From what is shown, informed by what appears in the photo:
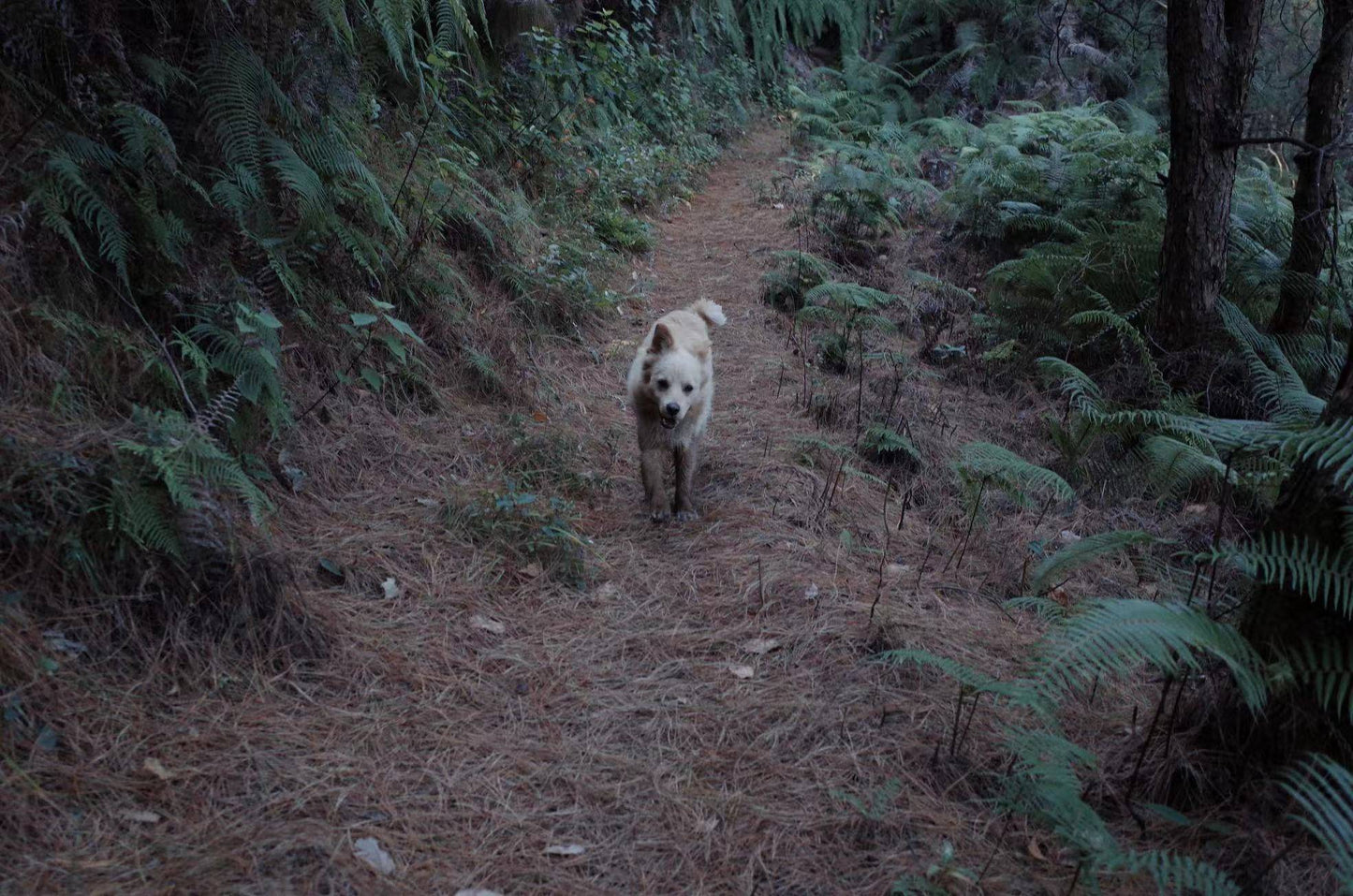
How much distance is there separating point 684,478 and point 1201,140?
14.8 feet

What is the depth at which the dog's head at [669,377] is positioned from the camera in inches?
193

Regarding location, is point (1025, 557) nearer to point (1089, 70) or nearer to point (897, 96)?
point (1089, 70)

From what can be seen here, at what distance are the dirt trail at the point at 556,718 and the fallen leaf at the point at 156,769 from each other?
2 cm

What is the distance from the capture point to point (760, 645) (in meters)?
3.66

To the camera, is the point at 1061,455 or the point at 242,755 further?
the point at 1061,455

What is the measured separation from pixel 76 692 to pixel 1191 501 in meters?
5.83

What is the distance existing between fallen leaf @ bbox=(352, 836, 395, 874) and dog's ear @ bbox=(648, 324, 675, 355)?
3.20 meters

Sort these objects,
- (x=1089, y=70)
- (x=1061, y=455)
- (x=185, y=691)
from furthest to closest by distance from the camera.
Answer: (x=1089, y=70), (x=1061, y=455), (x=185, y=691)

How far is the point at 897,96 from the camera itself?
16688 millimetres

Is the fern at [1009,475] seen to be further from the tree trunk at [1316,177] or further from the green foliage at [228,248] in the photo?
the tree trunk at [1316,177]

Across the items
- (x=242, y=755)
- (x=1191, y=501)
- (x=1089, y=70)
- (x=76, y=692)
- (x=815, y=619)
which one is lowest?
(x=1191, y=501)

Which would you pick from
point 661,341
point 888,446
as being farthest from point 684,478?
point 888,446

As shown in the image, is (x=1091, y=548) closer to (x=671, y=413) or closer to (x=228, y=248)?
(x=671, y=413)

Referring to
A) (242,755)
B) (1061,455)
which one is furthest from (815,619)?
(1061,455)
